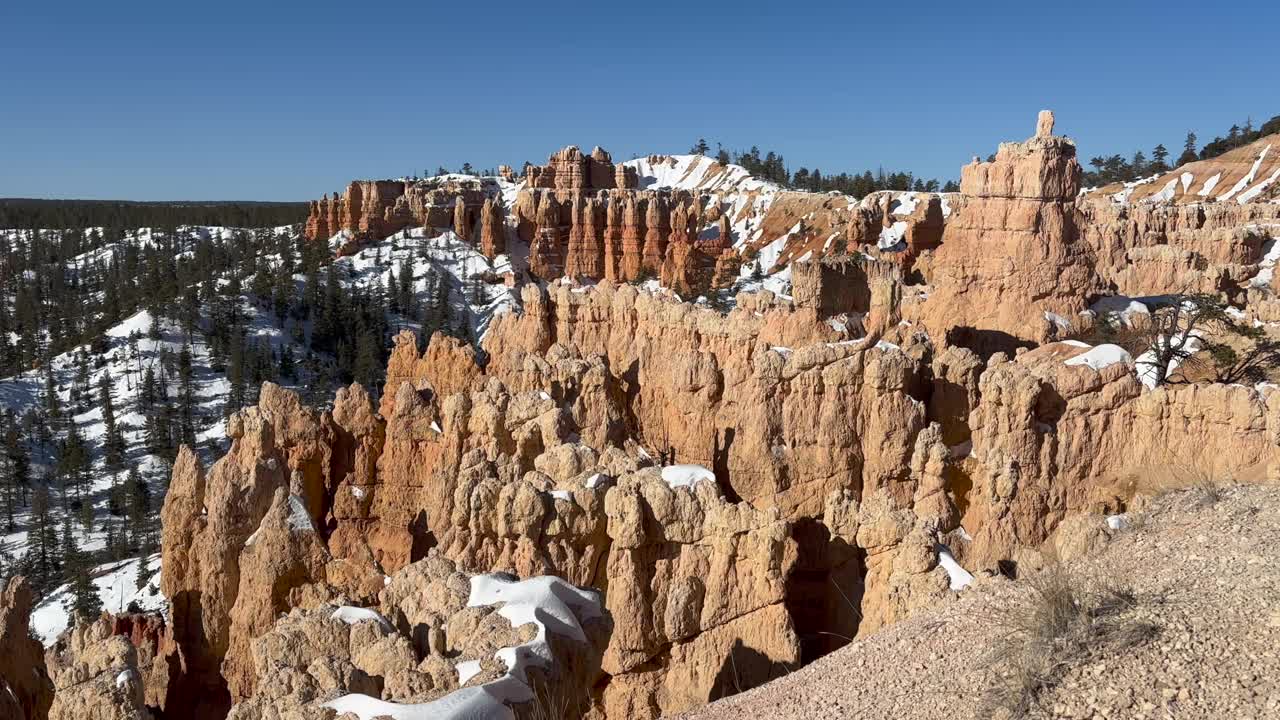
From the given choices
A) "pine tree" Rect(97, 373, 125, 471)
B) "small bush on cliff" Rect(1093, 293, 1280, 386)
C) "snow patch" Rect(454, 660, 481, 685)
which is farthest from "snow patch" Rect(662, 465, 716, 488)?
"pine tree" Rect(97, 373, 125, 471)

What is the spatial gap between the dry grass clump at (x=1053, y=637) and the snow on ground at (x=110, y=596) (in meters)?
21.5

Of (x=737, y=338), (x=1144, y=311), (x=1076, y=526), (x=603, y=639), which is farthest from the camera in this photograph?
(x=1144, y=311)

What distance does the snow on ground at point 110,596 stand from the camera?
2459 cm

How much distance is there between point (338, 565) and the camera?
44.3 ft

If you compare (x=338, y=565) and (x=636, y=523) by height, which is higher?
(x=636, y=523)

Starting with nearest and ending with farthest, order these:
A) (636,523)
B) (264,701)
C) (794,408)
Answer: (264,701) → (636,523) → (794,408)

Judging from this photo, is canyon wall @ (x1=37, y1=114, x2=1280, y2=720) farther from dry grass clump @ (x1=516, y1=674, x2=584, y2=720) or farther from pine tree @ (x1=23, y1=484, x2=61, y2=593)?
pine tree @ (x1=23, y1=484, x2=61, y2=593)

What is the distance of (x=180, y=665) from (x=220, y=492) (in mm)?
2471

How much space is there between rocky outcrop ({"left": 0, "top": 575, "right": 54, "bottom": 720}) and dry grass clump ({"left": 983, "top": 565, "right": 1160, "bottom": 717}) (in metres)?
10.3

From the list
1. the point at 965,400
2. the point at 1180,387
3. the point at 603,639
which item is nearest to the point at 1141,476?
the point at 1180,387

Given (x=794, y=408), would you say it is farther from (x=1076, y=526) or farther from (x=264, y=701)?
(x=264, y=701)

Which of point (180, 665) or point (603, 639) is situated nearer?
point (603, 639)

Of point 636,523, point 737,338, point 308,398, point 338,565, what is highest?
point 737,338

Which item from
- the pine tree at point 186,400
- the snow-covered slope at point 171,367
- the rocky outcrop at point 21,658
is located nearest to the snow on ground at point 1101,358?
the rocky outcrop at point 21,658
